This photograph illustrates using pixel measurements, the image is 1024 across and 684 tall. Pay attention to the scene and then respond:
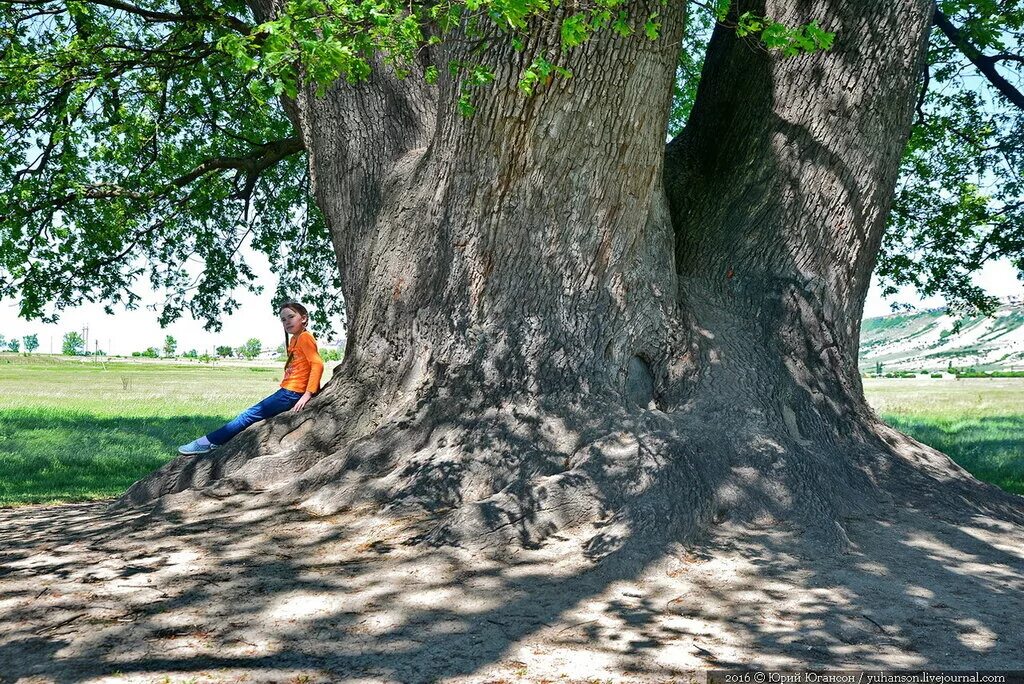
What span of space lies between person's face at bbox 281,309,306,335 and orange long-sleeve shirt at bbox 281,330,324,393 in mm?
133

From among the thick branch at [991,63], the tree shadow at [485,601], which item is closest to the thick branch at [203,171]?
the tree shadow at [485,601]

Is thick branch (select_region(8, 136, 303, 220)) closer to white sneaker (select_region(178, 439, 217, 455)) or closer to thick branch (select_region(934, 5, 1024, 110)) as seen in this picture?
white sneaker (select_region(178, 439, 217, 455))

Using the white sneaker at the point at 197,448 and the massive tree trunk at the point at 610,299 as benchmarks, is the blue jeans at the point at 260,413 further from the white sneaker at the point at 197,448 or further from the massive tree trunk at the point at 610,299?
the massive tree trunk at the point at 610,299

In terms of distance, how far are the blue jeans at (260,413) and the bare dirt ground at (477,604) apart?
1.44 m

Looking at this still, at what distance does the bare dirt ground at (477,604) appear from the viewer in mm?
4090

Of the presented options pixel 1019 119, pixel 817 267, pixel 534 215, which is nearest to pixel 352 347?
pixel 534 215

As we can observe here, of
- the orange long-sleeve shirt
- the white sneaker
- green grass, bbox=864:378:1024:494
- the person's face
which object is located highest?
the person's face

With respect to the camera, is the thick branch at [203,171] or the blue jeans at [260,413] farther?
the thick branch at [203,171]

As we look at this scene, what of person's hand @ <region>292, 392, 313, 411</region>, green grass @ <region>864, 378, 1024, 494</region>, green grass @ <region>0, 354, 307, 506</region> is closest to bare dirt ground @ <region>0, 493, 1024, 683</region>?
person's hand @ <region>292, 392, 313, 411</region>

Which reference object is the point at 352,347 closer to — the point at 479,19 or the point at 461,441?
the point at 461,441

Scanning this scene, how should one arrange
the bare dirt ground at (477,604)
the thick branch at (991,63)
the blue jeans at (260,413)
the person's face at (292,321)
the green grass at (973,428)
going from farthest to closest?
the green grass at (973,428)
the thick branch at (991,63)
the person's face at (292,321)
the blue jeans at (260,413)
the bare dirt ground at (477,604)

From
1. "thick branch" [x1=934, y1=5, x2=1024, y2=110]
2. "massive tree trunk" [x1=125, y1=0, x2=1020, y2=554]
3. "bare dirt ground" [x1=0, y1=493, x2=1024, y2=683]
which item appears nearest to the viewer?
"bare dirt ground" [x1=0, y1=493, x2=1024, y2=683]

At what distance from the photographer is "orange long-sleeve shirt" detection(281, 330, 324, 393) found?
796 cm

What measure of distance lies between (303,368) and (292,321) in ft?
1.56
